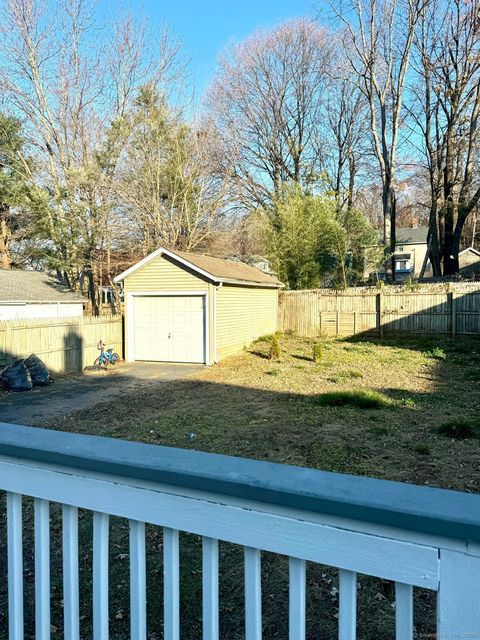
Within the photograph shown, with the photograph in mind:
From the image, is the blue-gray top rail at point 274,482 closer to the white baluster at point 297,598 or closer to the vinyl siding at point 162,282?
the white baluster at point 297,598

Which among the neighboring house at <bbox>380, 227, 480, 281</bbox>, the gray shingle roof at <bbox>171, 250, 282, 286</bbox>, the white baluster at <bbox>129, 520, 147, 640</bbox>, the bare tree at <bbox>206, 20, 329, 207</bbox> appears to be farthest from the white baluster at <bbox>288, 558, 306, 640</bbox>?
the neighboring house at <bbox>380, 227, 480, 281</bbox>

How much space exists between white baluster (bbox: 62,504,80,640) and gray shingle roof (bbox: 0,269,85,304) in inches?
658

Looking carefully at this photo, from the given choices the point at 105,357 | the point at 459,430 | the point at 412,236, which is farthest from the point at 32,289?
the point at 412,236

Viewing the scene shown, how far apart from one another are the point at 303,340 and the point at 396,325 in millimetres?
3544

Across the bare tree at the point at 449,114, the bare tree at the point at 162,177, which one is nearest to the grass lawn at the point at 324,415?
the bare tree at the point at 162,177

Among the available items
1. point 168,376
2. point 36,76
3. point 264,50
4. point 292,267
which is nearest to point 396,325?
point 292,267

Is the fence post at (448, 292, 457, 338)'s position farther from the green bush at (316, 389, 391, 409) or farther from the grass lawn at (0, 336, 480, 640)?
the green bush at (316, 389, 391, 409)

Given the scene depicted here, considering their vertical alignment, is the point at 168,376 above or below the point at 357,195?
below

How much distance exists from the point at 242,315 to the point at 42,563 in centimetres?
1432

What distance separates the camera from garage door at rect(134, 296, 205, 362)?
13.5 m

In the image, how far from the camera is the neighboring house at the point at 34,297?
1670 centimetres

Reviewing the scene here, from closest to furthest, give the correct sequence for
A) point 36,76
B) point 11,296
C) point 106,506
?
point 106,506
point 11,296
point 36,76

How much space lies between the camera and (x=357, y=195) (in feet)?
98.6

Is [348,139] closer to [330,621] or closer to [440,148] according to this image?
[440,148]
